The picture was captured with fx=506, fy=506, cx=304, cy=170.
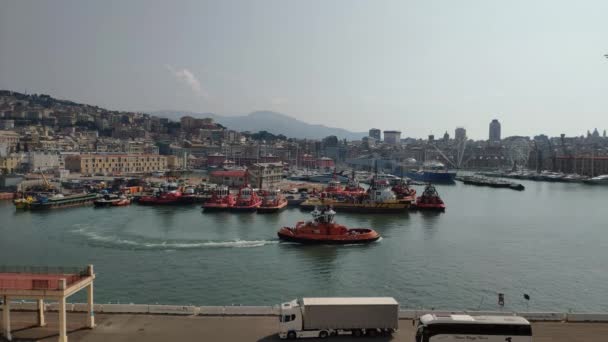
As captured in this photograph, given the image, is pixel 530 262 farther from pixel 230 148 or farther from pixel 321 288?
pixel 230 148

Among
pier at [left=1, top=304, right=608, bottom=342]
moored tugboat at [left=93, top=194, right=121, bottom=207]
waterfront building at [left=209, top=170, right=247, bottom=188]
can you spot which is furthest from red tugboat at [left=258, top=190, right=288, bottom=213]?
pier at [left=1, top=304, right=608, bottom=342]

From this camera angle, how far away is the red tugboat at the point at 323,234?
17.5m

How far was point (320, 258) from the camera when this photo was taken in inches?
613

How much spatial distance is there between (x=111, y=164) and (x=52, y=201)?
798 inches

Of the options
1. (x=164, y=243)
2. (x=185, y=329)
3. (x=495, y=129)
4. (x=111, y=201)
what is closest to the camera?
(x=185, y=329)

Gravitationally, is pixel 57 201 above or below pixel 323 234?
above

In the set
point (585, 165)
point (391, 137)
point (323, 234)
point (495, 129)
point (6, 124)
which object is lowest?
point (323, 234)

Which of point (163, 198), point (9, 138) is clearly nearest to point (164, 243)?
point (163, 198)

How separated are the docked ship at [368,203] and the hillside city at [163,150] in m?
15.4

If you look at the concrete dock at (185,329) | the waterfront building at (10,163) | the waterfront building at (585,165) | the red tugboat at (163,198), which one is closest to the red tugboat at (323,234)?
the concrete dock at (185,329)

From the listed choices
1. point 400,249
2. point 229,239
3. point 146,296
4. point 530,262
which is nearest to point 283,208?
point 229,239

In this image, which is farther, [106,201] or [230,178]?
[230,178]

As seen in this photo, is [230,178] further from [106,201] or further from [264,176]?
[106,201]

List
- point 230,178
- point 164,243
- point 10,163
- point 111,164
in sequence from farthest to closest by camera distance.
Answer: point 111,164, point 10,163, point 230,178, point 164,243
